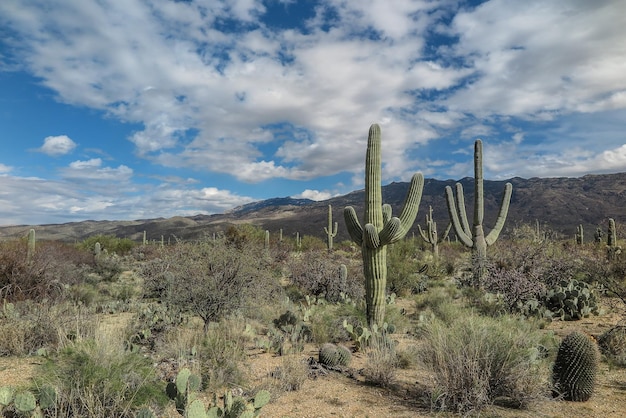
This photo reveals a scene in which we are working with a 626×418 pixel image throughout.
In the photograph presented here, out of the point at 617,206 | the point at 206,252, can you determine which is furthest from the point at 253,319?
the point at 617,206

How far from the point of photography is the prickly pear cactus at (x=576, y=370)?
17.9 ft

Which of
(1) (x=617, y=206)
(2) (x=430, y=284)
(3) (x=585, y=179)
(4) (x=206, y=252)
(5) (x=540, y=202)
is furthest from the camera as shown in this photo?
(3) (x=585, y=179)

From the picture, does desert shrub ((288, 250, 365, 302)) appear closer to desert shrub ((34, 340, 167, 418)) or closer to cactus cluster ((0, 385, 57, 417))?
desert shrub ((34, 340, 167, 418))

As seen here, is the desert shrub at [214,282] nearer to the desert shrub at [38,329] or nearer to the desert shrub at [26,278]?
the desert shrub at [38,329]

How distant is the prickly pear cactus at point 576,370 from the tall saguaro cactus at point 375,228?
12.7 ft

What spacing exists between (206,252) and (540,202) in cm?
14511

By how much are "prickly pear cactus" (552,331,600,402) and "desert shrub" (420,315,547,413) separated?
0.87 feet

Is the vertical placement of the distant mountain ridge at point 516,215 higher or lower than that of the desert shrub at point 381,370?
higher

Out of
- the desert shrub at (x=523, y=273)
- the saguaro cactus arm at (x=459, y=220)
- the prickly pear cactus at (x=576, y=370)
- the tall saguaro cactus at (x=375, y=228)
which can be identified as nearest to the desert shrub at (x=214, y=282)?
the tall saguaro cactus at (x=375, y=228)

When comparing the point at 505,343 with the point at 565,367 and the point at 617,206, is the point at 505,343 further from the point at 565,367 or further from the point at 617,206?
the point at 617,206

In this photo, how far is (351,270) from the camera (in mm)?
17266

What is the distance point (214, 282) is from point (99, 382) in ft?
14.5

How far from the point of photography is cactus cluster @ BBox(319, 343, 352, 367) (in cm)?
695

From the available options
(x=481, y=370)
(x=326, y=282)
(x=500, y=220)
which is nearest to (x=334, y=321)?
(x=481, y=370)
